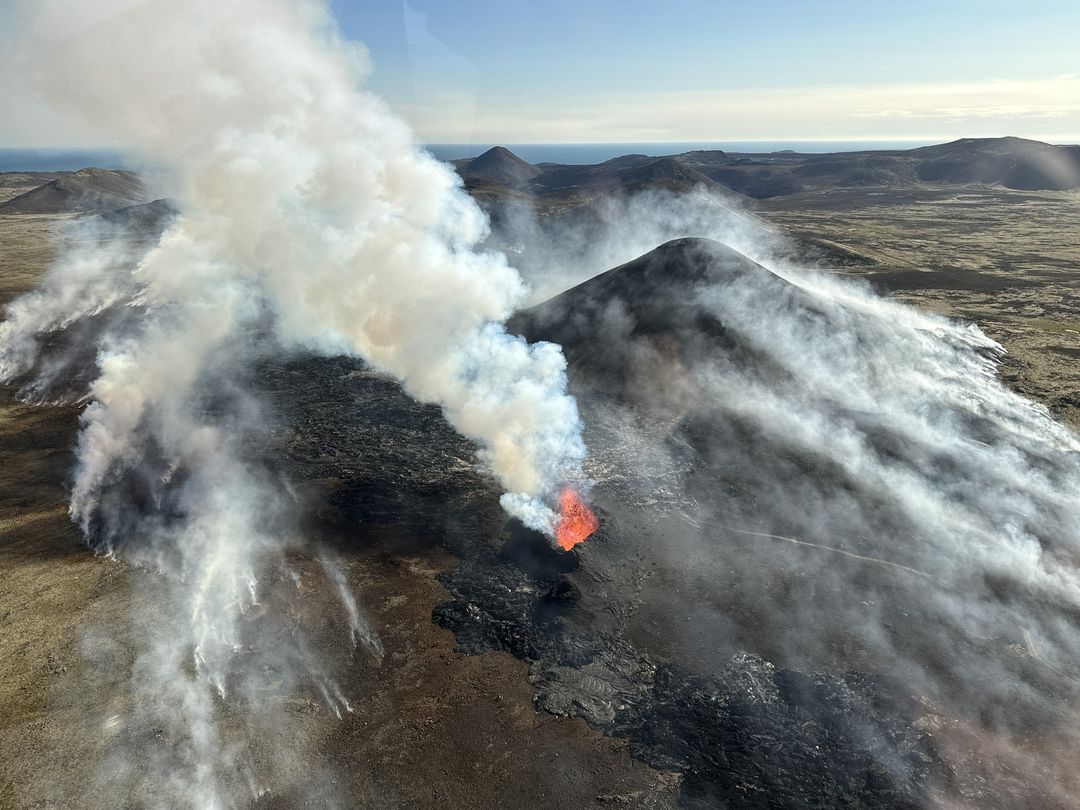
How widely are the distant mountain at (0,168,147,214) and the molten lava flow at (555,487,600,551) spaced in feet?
502

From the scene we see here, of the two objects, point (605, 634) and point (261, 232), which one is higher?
point (261, 232)

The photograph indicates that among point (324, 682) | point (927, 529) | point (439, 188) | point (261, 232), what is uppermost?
point (439, 188)

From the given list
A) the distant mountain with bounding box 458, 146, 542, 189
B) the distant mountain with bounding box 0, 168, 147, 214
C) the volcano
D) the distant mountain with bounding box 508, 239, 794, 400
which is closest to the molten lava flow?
the volcano

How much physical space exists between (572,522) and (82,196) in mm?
172297

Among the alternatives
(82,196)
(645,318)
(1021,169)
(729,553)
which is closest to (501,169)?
(82,196)

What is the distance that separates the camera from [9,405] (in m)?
41.3

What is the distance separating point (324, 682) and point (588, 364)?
26601mm

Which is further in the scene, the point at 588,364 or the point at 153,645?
the point at 588,364

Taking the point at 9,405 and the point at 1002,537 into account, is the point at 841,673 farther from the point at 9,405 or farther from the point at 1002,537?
the point at 9,405

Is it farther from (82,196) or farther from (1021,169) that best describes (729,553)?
(1021,169)

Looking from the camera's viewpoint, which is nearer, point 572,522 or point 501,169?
point 572,522

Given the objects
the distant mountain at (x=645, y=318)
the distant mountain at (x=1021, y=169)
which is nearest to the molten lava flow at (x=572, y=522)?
the distant mountain at (x=645, y=318)

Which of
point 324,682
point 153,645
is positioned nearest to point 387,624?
point 324,682

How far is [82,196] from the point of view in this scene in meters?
148
